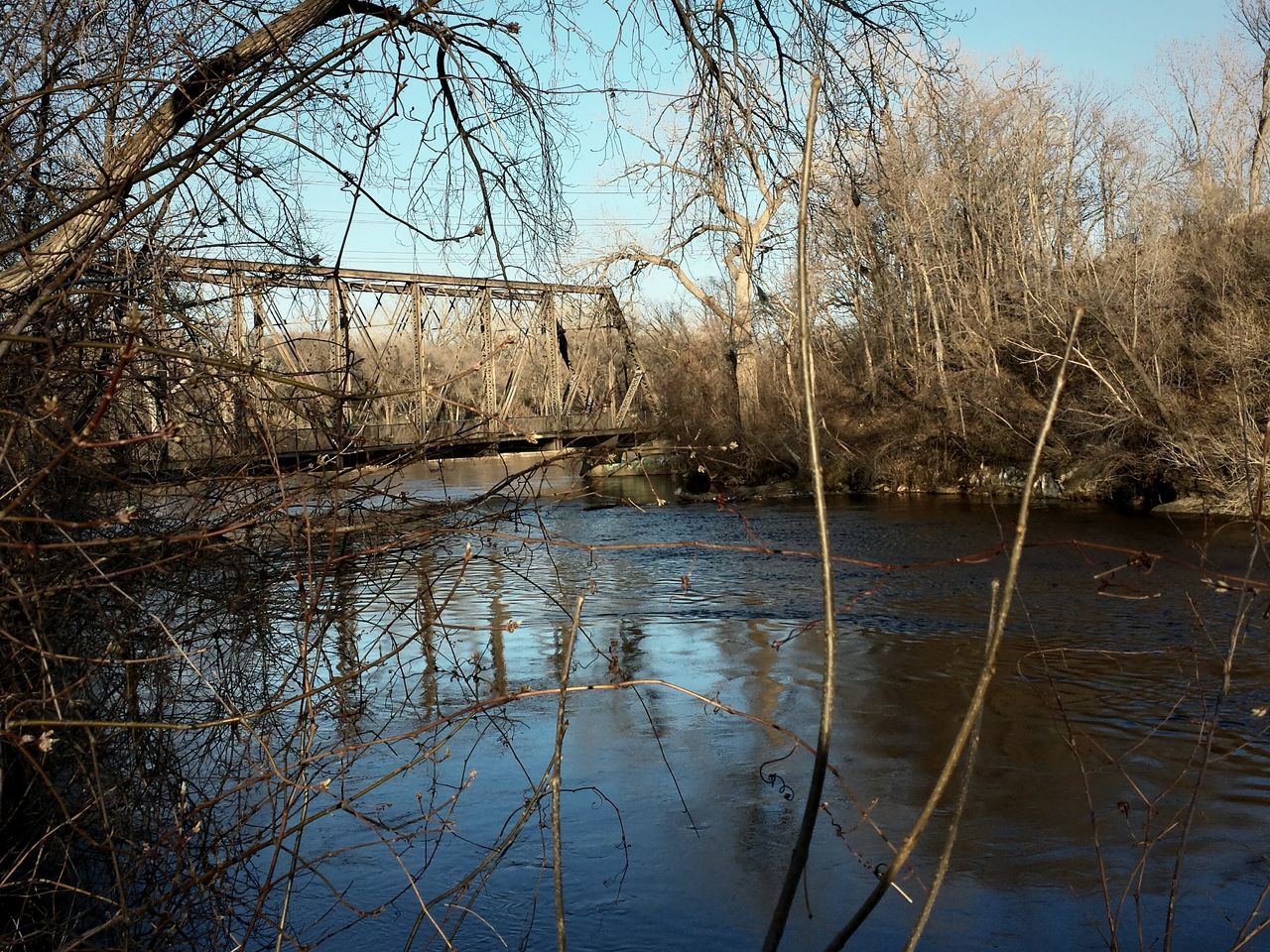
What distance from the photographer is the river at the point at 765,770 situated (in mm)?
4215

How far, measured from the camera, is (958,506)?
24.3 meters

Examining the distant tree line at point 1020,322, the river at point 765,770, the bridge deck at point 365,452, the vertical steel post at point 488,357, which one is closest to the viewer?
the vertical steel post at point 488,357

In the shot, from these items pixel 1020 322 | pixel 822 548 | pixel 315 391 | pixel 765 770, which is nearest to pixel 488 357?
pixel 315 391

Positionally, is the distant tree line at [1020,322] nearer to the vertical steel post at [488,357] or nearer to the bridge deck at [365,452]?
the vertical steel post at [488,357]

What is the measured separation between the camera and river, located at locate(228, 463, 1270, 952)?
421cm

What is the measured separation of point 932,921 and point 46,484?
445 centimetres

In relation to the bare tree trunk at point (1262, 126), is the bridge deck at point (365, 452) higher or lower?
lower

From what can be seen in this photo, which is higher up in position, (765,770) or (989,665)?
(989,665)

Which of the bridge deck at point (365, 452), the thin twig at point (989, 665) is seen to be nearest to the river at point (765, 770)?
the bridge deck at point (365, 452)

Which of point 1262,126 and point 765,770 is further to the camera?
point 1262,126

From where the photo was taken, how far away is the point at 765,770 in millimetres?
7758

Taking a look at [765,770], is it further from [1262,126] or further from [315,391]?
[1262,126]

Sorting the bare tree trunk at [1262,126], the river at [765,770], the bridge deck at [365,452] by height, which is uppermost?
the bare tree trunk at [1262,126]

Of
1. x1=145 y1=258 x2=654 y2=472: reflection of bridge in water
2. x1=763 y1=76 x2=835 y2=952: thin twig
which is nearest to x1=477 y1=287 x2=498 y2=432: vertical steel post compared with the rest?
x1=145 y1=258 x2=654 y2=472: reflection of bridge in water
